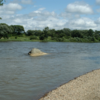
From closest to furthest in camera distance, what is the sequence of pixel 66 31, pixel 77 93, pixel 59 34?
1. pixel 77 93
2. pixel 59 34
3. pixel 66 31

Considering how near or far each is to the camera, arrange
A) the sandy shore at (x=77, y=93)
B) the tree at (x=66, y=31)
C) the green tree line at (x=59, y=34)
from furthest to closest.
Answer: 1. the tree at (x=66, y=31)
2. the green tree line at (x=59, y=34)
3. the sandy shore at (x=77, y=93)

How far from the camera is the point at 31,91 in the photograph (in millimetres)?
9375

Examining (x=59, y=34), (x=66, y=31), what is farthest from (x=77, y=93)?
(x=66, y=31)

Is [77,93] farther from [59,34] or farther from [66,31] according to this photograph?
[66,31]

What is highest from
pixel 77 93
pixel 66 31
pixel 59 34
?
pixel 66 31

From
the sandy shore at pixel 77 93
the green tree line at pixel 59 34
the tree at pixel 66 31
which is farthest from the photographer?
the tree at pixel 66 31

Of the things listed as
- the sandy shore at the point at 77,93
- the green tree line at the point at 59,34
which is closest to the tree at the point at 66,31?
the green tree line at the point at 59,34

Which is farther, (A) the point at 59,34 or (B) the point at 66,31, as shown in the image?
(B) the point at 66,31

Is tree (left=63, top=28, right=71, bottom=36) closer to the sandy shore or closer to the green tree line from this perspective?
the green tree line

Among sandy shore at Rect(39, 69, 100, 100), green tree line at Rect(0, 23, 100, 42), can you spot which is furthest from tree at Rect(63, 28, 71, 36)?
sandy shore at Rect(39, 69, 100, 100)

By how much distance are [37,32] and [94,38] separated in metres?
38.2

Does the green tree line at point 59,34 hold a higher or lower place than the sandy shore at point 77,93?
higher

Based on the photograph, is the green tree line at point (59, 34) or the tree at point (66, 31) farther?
the tree at point (66, 31)

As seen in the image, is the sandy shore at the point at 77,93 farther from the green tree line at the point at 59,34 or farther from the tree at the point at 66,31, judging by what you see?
the tree at the point at 66,31
